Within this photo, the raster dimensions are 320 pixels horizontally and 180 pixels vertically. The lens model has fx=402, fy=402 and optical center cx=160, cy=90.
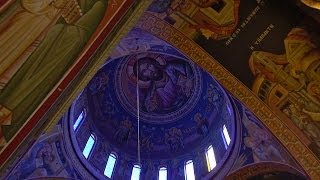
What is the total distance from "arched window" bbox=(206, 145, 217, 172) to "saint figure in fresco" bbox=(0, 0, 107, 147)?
773 centimetres

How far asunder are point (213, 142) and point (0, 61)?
8.86 m

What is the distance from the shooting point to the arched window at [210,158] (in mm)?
11422

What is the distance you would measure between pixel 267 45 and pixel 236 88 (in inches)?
41.3

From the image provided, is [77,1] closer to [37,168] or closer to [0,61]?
[0,61]

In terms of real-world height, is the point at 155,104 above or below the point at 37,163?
above

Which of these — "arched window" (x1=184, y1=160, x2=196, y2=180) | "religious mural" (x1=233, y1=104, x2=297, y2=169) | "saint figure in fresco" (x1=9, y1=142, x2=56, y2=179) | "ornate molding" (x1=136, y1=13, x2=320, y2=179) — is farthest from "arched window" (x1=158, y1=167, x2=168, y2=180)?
"ornate molding" (x1=136, y1=13, x2=320, y2=179)

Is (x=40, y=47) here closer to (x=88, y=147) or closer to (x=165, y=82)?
(x=88, y=147)

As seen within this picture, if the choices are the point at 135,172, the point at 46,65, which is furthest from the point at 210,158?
the point at 46,65

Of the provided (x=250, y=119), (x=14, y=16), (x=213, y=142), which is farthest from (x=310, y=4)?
(x=213, y=142)

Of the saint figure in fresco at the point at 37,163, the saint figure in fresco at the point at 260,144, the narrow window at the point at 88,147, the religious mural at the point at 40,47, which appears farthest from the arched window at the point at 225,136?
the religious mural at the point at 40,47

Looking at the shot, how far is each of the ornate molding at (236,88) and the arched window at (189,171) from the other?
4.36 m

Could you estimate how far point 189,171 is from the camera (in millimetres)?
12188

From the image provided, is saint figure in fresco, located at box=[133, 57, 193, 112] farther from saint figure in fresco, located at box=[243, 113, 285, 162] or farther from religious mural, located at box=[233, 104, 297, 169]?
saint figure in fresco, located at box=[243, 113, 285, 162]

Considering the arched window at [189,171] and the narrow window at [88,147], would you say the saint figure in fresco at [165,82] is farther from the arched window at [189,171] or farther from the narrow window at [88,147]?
the narrow window at [88,147]
